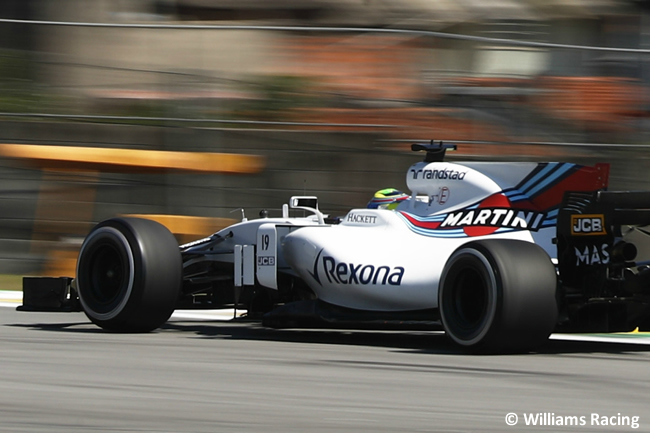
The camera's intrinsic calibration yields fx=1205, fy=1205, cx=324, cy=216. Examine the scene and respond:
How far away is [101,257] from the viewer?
9.30 metres

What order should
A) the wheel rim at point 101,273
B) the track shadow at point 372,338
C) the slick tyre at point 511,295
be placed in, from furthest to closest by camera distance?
1. the wheel rim at point 101,273
2. the track shadow at point 372,338
3. the slick tyre at point 511,295

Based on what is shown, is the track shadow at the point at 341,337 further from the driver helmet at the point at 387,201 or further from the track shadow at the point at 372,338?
the driver helmet at the point at 387,201

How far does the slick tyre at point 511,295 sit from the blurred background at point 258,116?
7.00 m

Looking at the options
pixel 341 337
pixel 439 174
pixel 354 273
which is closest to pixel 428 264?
pixel 354 273

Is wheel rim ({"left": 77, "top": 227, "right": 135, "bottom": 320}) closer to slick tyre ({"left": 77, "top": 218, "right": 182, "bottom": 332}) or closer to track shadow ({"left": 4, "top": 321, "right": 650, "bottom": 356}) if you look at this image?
slick tyre ({"left": 77, "top": 218, "right": 182, "bottom": 332})

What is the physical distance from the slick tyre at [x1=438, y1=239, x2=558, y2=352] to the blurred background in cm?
700

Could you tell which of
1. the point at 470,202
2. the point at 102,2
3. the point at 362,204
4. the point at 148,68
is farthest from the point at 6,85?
the point at 470,202

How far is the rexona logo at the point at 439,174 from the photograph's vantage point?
8.26 metres

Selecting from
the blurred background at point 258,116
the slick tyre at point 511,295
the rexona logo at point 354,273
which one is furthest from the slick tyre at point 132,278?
the blurred background at point 258,116

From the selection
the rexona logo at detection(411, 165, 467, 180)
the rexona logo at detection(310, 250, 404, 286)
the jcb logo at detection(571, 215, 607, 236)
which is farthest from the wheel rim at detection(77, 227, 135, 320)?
the jcb logo at detection(571, 215, 607, 236)

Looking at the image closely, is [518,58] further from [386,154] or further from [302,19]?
[302,19]

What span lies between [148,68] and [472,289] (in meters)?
8.73

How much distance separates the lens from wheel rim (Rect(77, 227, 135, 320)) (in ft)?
29.5

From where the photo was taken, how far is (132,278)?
8719mm
